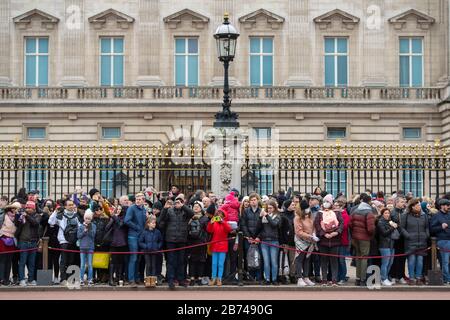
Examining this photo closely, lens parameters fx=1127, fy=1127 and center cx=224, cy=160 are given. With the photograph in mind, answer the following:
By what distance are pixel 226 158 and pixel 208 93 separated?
20007mm

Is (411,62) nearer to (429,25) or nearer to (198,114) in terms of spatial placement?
(429,25)

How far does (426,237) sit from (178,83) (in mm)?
27073

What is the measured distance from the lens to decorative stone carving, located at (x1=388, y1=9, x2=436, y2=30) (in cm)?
5072

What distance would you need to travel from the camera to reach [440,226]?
25125 mm

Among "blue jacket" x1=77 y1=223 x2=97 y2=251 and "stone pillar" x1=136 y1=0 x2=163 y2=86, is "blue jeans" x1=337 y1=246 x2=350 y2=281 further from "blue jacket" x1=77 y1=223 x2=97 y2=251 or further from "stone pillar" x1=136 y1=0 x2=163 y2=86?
"stone pillar" x1=136 y1=0 x2=163 y2=86

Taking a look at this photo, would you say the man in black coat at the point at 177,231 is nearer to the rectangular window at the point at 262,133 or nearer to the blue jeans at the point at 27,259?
the blue jeans at the point at 27,259

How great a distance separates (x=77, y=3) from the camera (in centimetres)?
5075

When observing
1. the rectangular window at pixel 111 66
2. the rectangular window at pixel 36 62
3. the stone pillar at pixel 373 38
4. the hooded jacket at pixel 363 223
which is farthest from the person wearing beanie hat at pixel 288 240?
the rectangular window at pixel 36 62

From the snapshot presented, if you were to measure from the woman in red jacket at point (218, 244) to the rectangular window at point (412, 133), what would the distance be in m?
27.2

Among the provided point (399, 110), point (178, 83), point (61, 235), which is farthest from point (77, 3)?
point (61, 235)

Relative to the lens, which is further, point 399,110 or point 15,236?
point 399,110

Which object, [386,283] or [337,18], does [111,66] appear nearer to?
[337,18]

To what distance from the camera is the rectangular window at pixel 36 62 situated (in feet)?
167

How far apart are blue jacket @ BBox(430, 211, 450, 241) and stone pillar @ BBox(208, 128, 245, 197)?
21.7 feet
